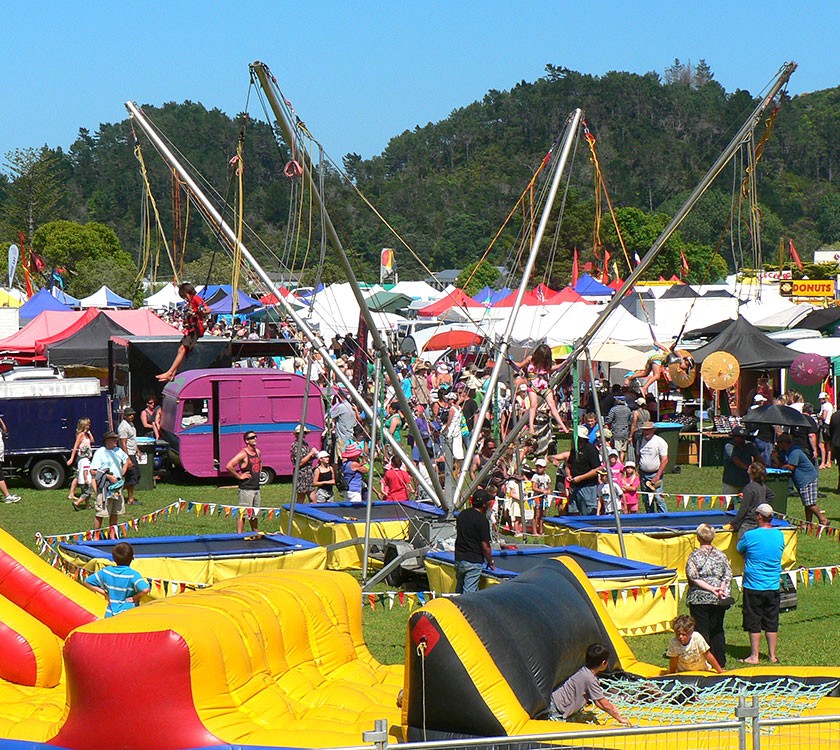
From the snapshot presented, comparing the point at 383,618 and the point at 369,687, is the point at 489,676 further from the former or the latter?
the point at 383,618

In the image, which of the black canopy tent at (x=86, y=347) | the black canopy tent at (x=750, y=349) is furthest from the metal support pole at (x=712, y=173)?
the black canopy tent at (x=86, y=347)

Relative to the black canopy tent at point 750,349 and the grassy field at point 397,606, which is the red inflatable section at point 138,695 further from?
the black canopy tent at point 750,349

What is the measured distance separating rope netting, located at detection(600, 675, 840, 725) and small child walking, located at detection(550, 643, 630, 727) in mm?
197

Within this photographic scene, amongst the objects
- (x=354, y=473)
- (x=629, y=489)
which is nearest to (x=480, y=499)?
(x=629, y=489)

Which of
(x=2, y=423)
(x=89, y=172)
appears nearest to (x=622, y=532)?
(x=2, y=423)

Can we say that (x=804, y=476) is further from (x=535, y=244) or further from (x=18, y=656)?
(x=18, y=656)

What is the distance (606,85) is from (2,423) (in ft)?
519

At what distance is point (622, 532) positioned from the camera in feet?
45.9

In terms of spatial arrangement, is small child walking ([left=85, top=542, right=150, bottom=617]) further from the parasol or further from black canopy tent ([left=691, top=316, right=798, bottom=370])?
the parasol

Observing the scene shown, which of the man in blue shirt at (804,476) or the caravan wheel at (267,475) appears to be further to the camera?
the caravan wheel at (267,475)

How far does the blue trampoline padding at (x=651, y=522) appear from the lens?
14273 millimetres

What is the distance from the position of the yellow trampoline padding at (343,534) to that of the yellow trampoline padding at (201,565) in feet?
2.92

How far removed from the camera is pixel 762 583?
416 inches

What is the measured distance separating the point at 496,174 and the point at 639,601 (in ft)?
Answer: 372
